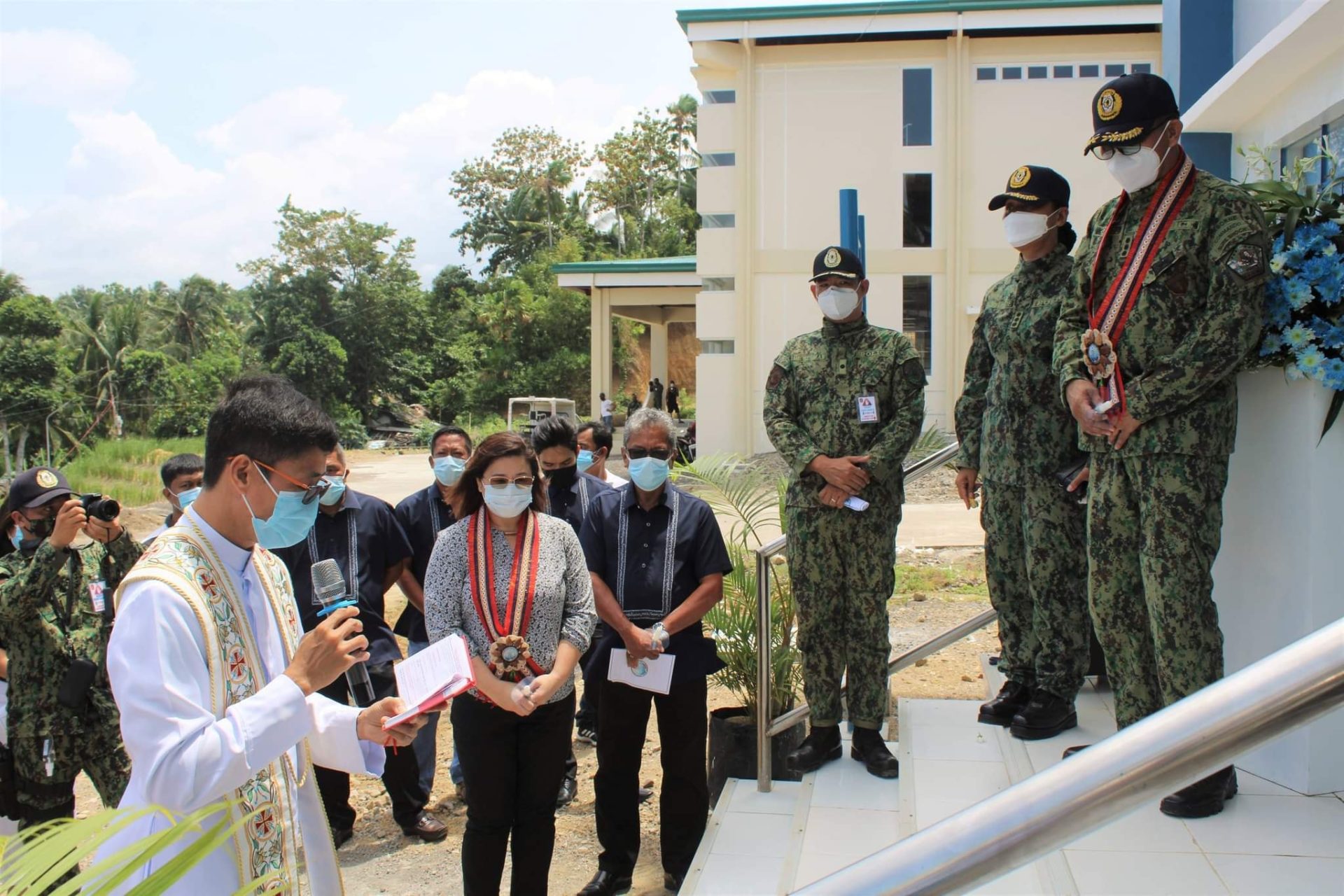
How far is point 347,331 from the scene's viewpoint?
40.3m

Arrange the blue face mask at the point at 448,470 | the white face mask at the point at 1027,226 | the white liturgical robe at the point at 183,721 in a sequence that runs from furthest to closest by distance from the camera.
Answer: the blue face mask at the point at 448,470, the white face mask at the point at 1027,226, the white liturgical robe at the point at 183,721

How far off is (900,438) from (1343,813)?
6.21ft

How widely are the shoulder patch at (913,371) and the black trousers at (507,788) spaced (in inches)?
77.2

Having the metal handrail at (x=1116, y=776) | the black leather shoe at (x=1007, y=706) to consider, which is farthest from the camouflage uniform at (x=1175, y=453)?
the metal handrail at (x=1116, y=776)

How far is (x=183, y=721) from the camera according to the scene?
190 cm

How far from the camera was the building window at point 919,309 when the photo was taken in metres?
20.4

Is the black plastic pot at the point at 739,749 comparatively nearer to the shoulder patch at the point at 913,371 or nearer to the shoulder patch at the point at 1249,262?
the shoulder patch at the point at 913,371

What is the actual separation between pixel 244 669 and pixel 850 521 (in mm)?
2561

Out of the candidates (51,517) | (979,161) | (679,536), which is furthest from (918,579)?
(979,161)

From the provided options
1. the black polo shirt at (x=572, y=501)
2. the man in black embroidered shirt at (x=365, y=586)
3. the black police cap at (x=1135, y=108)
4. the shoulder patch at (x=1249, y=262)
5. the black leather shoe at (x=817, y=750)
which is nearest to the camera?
the shoulder patch at (x=1249, y=262)

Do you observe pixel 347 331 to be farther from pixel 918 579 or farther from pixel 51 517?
pixel 51 517

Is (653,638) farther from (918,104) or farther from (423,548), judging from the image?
(918,104)

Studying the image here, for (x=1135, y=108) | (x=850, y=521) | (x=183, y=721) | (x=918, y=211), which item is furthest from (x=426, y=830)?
(x=918, y=211)

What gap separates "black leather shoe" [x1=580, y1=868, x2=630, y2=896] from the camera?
4.22 metres
